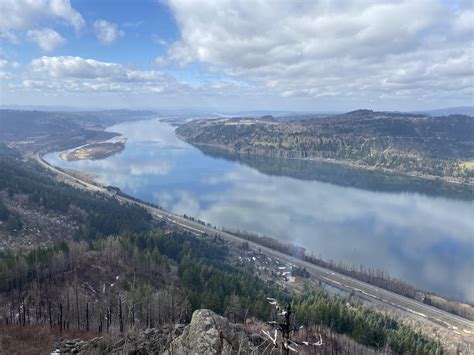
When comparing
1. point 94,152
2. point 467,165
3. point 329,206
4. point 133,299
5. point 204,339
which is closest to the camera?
point 204,339

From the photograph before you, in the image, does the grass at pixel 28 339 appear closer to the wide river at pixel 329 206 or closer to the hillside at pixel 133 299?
the hillside at pixel 133 299

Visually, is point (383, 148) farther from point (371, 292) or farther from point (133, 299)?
point (133, 299)

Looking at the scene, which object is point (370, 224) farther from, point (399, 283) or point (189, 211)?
point (189, 211)

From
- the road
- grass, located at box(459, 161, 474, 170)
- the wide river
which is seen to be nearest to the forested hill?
grass, located at box(459, 161, 474, 170)

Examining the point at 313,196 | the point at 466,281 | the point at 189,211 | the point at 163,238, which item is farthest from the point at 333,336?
the point at 313,196

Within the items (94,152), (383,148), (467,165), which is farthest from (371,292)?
(94,152)

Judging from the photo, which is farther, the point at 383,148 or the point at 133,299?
the point at 383,148

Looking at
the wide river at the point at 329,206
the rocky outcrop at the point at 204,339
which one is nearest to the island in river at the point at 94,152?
the wide river at the point at 329,206

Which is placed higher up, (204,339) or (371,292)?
(204,339)
